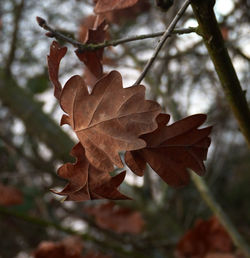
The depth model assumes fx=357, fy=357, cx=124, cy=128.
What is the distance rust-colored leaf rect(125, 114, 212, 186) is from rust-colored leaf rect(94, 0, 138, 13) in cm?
19

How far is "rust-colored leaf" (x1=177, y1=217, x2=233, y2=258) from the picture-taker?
1.43 meters

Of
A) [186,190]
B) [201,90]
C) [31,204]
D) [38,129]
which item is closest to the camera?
[38,129]

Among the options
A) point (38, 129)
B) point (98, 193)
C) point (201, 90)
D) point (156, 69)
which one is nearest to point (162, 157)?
point (98, 193)

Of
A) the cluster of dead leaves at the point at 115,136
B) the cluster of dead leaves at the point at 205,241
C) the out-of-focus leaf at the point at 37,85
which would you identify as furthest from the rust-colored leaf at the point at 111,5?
the out-of-focus leaf at the point at 37,85

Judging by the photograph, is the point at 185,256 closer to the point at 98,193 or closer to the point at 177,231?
the point at 177,231

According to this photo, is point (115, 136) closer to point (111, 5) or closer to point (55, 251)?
point (111, 5)

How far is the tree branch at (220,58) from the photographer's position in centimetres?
46

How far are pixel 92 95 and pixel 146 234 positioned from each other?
5.42 feet

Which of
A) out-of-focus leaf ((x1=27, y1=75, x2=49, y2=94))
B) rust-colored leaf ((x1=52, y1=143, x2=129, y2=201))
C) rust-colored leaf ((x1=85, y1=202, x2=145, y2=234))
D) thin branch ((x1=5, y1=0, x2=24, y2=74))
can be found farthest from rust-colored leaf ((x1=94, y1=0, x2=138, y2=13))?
out-of-focus leaf ((x1=27, y1=75, x2=49, y2=94))

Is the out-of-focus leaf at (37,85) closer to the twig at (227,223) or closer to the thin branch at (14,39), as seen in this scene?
the thin branch at (14,39)

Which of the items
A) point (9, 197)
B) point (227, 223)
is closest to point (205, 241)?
point (227, 223)

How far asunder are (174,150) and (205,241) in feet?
3.44

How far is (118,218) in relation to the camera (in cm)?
186

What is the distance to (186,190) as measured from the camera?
3592mm
